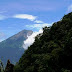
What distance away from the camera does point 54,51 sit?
42375 millimetres

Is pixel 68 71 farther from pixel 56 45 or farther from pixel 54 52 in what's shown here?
pixel 56 45

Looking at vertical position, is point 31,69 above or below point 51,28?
below

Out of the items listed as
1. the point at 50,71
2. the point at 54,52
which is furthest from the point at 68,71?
the point at 54,52

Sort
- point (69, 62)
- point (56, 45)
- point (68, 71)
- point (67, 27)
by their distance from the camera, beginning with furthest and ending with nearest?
1. point (67, 27)
2. point (56, 45)
3. point (69, 62)
4. point (68, 71)

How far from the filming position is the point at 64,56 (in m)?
41.6

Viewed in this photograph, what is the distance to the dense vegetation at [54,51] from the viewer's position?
39750 mm

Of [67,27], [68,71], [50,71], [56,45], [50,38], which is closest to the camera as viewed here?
[68,71]

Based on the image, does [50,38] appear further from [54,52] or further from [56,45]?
[54,52]

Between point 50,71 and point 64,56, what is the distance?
19.4 feet

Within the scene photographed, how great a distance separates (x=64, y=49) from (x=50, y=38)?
15048 millimetres

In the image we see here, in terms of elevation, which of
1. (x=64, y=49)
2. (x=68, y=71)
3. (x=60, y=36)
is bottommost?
(x=68, y=71)

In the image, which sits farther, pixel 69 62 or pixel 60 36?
pixel 60 36

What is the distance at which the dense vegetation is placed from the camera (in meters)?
39.8

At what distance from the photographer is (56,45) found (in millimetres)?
45875
